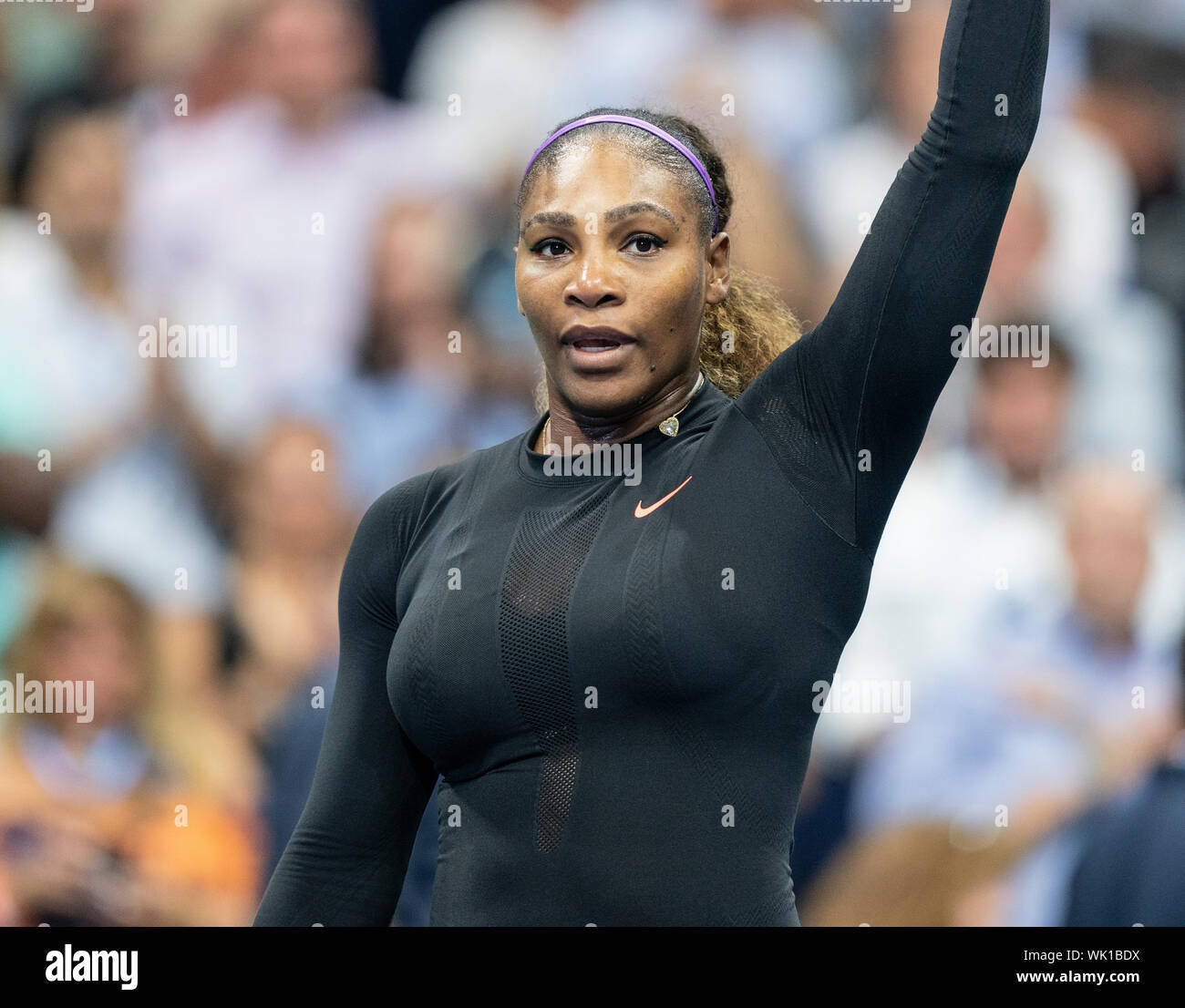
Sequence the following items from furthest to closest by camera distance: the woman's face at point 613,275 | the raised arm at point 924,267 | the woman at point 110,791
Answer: the woman at point 110,791
the woman's face at point 613,275
the raised arm at point 924,267

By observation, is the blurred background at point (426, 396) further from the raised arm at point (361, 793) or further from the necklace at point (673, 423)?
the necklace at point (673, 423)

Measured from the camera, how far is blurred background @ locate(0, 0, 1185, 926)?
3217mm

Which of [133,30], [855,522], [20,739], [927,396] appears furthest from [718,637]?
[133,30]

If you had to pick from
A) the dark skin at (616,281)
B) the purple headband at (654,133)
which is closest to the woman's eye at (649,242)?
the dark skin at (616,281)

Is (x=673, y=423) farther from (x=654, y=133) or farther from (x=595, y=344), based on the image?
(x=654, y=133)

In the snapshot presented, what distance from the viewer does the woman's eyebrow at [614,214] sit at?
4.33ft

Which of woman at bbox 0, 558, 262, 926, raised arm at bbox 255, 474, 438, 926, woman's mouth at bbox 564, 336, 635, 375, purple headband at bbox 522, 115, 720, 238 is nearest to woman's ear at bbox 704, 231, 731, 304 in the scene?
purple headband at bbox 522, 115, 720, 238

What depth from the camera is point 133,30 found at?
150 inches

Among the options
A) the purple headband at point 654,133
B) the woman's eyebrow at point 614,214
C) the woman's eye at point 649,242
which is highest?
the purple headband at point 654,133

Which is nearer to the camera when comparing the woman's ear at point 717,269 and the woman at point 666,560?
the woman at point 666,560

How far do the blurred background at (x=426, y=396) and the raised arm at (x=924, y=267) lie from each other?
80.1 inches

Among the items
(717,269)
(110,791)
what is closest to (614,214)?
(717,269)

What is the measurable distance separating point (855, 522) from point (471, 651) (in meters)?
0.34

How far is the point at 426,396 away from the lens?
354 centimetres
